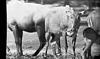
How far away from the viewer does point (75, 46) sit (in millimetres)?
1871

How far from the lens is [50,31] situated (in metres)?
1.91

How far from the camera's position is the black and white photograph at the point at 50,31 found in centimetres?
182

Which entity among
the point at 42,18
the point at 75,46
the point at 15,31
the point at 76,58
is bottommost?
the point at 76,58

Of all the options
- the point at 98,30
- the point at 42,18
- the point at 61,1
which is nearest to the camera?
the point at 98,30

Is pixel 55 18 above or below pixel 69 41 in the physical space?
above

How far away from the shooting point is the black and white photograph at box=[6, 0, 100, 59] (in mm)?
1815

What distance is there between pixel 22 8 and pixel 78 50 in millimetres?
681

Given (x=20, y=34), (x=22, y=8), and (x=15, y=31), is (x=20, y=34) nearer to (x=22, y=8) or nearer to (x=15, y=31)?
(x=15, y=31)

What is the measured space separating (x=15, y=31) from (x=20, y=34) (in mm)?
67

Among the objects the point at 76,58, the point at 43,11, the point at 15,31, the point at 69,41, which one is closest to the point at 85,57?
the point at 76,58

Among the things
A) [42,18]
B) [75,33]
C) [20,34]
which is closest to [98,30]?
[75,33]

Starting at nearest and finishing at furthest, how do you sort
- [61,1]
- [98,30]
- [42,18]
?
[98,30], [61,1], [42,18]

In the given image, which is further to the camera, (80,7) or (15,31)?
(15,31)

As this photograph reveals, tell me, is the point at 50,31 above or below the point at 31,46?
above
